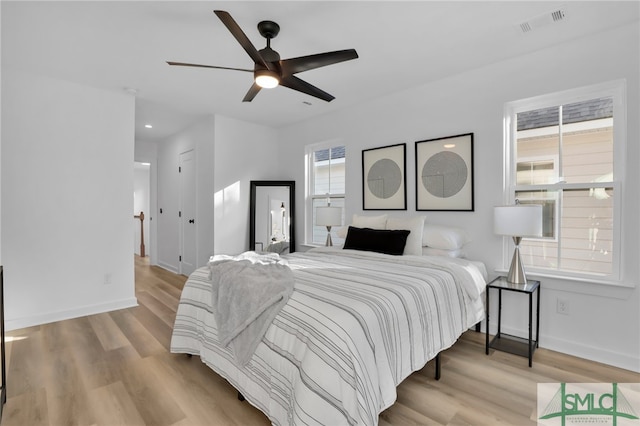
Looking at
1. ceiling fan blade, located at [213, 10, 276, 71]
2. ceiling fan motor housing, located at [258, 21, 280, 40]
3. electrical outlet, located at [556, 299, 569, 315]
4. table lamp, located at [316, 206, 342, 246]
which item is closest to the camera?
ceiling fan blade, located at [213, 10, 276, 71]

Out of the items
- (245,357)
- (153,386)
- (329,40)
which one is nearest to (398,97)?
(329,40)

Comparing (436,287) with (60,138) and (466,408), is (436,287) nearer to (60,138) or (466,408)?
(466,408)

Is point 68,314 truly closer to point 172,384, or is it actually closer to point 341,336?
point 172,384

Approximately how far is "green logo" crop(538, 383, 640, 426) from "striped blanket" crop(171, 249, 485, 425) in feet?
2.15

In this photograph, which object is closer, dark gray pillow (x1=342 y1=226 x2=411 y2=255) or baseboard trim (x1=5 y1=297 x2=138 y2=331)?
dark gray pillow (x1=342 y1=226 x2=411 y2=255)

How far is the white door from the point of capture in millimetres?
5195

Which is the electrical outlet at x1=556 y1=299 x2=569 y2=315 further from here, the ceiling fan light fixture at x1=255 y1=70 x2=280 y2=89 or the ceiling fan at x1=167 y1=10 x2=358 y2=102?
the ceiling fan light fixture at x1=255 y1=70 x2=280 y2=89

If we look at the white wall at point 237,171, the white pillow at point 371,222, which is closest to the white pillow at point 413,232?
the white pillow at point 371,222

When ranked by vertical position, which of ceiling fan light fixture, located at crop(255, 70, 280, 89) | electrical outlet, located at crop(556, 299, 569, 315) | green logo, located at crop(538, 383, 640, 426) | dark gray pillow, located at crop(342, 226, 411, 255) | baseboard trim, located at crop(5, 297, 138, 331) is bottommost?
green logo, located at crop(538, 383, 640, 426)

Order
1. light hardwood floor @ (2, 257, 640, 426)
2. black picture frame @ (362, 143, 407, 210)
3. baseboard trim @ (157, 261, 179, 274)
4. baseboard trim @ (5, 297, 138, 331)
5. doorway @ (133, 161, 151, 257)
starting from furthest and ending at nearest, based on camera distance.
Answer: doorway @ (133, 161, 151, 257) → baseboard trim @ (157, 261, 179, 274) → black picture frame @ (362, 143, 407, 210) → baseboard trim @ (5, 297, 138, 331) → light hardwood floor @ (2, 257, 640, 426)

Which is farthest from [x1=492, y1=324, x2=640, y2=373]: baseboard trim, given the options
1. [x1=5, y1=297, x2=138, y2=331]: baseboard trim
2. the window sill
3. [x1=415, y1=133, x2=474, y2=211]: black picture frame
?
[x1=5, y1=297, x2=138, y2=331]: baseboard trim

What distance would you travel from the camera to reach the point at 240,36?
1849 millimetres

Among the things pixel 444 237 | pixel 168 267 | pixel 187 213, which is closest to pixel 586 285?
pixel 444 237

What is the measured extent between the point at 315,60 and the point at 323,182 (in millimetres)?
2727
